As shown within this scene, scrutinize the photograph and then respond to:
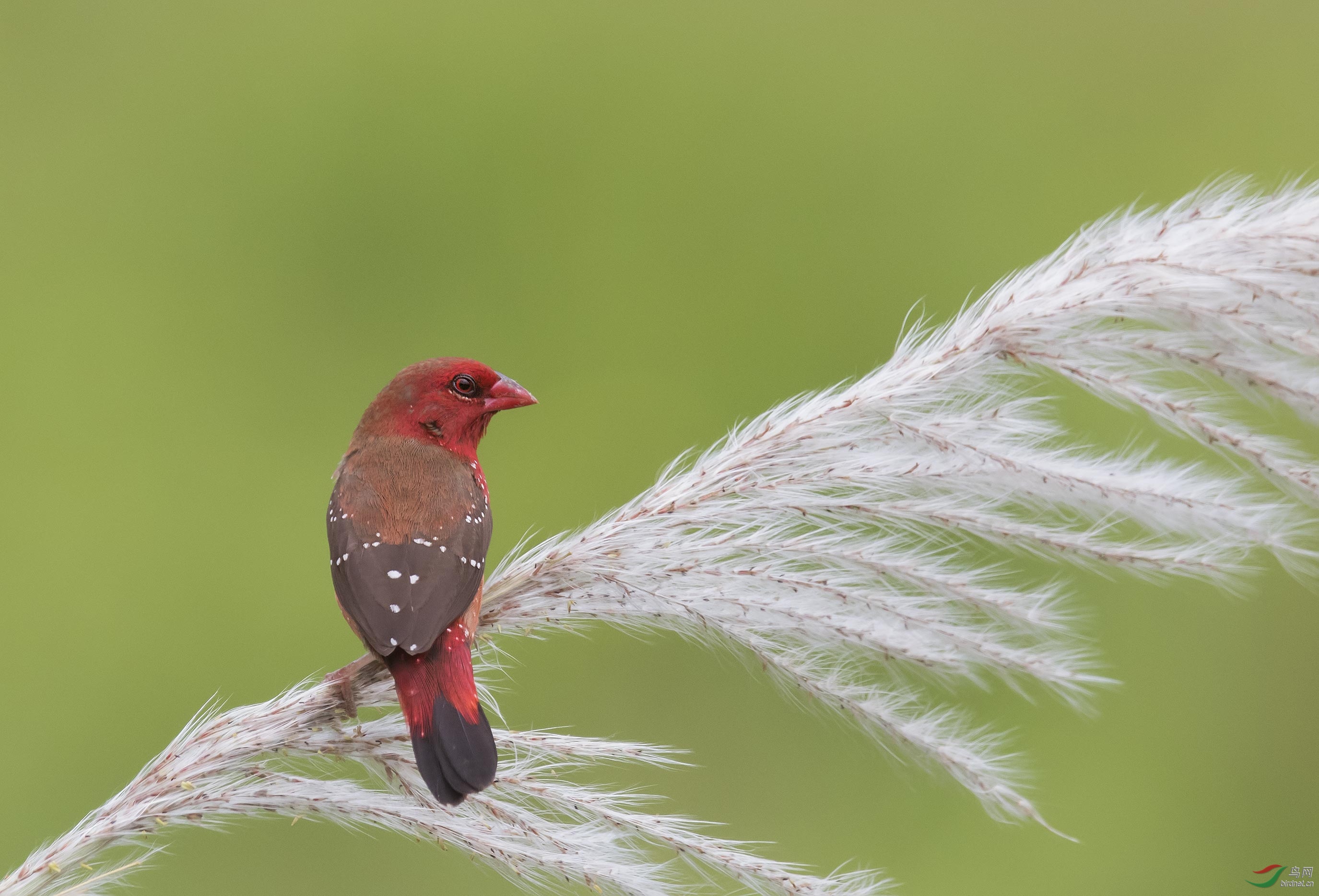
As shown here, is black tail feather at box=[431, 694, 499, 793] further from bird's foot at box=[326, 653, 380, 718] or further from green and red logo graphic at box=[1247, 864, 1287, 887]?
green and red logo graphic at box=[1247, 864, 1287, 887]

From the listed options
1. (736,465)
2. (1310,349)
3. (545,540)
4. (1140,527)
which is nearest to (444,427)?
(545,540)

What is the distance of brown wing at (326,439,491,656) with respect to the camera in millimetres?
2070

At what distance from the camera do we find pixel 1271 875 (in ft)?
8.36

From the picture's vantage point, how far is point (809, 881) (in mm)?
1579

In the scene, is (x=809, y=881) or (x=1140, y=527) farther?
(x=1140, y=527)

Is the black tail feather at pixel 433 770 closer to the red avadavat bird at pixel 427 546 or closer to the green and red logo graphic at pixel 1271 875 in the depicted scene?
the red avadavat bird at pixel 427 546

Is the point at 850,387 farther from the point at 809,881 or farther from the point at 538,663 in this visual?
the point at 538,663

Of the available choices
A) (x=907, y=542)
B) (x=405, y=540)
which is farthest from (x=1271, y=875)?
(x=405, y=540)

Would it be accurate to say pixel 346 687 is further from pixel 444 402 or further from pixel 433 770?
pixel 444 402

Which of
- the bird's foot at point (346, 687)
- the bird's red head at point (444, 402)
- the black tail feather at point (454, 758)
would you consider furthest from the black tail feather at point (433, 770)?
the bird's red head at point (444, 402)

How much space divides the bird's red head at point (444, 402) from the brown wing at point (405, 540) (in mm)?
68

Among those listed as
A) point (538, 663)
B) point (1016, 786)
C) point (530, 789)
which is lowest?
point (538, 663)

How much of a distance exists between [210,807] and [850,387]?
1.12 meters

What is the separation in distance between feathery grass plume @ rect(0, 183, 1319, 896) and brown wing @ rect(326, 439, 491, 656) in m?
0.23
